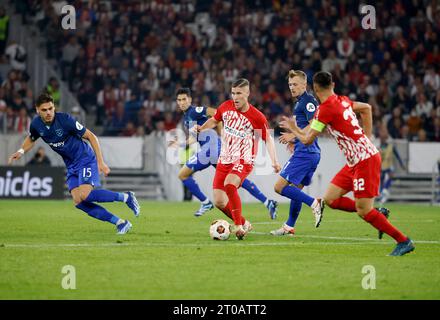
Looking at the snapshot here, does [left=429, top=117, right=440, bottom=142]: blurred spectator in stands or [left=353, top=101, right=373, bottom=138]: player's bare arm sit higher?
[left=353, top=101, right=373, bottom=138]: player's bare arm

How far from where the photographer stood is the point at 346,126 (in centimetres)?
1171

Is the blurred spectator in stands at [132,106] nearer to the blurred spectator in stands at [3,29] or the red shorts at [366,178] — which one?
the blurred spectator in stands at [3,29]

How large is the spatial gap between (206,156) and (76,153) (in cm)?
549

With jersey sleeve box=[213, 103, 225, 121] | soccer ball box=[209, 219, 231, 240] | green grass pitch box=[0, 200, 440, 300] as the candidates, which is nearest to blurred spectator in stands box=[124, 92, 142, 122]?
green grass pitch box=[0, 200, 440, 300]

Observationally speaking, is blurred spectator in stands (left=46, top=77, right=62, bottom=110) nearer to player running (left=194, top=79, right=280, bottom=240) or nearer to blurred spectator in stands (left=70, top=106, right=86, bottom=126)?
blurred spectator in stands (left=70, top=106, right=86, bottom=126)

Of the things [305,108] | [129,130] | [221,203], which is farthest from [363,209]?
[129,130]

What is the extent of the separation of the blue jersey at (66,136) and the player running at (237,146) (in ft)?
7.18

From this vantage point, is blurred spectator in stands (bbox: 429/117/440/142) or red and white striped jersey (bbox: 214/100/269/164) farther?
blurred spectator in stands (bbox: 429/117/440/142)

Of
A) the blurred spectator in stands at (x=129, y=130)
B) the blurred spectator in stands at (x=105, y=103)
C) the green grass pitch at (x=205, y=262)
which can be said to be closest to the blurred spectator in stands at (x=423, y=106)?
the blurred spectator in stands at (x=129, y=130)

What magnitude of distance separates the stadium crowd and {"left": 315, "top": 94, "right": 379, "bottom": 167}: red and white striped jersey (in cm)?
1755

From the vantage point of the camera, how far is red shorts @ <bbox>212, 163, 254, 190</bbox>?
14.0 meters

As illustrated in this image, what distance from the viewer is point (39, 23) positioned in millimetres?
33375

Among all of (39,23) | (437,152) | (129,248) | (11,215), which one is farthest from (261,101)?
(129,248)

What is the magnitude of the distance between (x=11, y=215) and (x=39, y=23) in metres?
15.1
